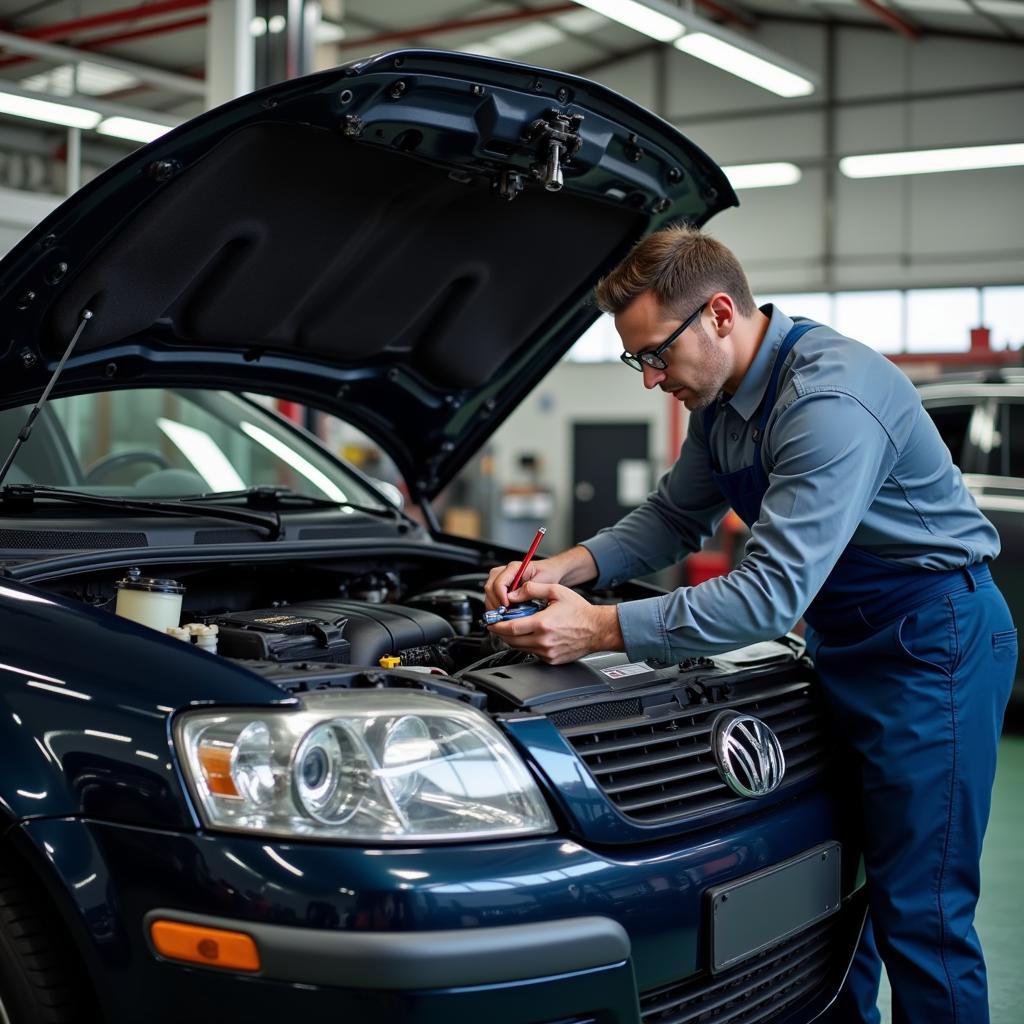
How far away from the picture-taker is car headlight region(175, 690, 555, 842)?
1268 mm

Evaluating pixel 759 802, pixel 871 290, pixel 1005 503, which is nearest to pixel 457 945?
pixel 759 802

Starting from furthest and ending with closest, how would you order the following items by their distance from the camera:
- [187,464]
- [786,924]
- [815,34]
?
[815,34] → [187,464] → [786,924]

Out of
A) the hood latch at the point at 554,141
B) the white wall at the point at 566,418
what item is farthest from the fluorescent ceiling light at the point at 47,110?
the white wall at the point at 566,418

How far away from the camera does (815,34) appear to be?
1260 cm

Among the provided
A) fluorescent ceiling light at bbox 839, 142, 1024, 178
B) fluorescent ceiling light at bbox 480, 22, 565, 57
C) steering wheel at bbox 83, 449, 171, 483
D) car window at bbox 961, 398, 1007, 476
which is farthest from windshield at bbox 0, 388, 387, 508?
fluorescent ceiling light at bbox 480, 22, 565, 57

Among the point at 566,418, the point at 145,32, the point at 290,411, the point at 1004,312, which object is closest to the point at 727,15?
the point at 1004,312

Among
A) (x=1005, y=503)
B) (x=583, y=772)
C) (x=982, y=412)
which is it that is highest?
(x=982, y=412)

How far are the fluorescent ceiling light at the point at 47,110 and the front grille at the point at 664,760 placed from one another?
6414mm

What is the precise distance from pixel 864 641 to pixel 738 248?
12.5m

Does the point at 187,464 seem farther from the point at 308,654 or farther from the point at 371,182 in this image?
the point at 308,654

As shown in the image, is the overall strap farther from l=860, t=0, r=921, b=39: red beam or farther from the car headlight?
l=860, t=0, r=921, b=39: red beam

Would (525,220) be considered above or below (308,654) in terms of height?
above

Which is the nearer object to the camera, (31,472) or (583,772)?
(583,772)

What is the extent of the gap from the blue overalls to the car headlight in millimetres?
668
